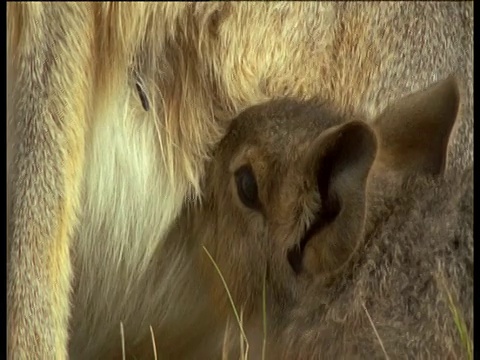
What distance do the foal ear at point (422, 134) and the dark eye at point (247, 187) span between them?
16 cm

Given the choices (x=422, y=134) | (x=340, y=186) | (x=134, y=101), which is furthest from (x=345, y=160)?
(x=134, y=101)

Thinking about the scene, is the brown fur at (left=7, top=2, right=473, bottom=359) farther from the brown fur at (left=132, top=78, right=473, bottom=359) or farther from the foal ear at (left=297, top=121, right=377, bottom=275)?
the foal ear at (left=297, top=121, right=377, bottom=275)

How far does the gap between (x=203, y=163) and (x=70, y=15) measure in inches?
10.4

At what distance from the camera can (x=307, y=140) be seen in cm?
128

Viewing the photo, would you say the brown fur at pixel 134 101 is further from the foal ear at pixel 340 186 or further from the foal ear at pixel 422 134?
the foal ear at pixel 340 186

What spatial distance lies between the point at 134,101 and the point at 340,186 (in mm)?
312

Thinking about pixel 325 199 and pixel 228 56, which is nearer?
pixel 325 199

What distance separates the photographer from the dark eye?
1334 millimetres

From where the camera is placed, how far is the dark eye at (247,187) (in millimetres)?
1334

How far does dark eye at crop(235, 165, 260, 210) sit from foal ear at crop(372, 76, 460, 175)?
0.16m

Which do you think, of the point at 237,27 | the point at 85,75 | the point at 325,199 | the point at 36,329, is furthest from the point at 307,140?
the point at 36,329

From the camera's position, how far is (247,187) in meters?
1.34

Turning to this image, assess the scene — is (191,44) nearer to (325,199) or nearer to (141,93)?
(141,93)

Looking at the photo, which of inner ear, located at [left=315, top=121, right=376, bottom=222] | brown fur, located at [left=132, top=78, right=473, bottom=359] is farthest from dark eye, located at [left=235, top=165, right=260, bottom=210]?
inner ear, located at [left=315, top=121, right=376, bottom=222]
